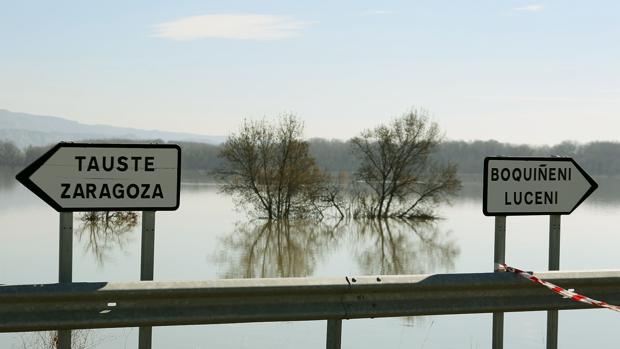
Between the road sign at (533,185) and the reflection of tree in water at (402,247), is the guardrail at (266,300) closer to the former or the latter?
the road sign at (533,185)

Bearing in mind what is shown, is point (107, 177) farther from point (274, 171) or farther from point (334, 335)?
point (274, 171)

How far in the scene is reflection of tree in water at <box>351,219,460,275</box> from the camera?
34.7 metres

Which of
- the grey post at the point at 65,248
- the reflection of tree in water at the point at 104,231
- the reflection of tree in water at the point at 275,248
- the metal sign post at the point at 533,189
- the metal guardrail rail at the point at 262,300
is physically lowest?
the reflection of tree in water at the point at 275,248

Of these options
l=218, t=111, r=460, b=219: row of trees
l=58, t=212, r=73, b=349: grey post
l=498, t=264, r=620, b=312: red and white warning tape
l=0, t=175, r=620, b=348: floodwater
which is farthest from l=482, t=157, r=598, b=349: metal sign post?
l=218, t=111, r=460, b=219: row of trees

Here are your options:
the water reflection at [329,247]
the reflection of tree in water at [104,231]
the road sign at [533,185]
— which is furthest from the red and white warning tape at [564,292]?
the reflection of tree in water at [104,231]

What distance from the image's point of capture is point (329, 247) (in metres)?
43.1

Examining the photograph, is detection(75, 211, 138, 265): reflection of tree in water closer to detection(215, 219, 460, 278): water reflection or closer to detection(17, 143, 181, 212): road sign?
detection(215, 219, 460, 278): water reflection

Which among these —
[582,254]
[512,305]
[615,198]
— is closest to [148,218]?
[512,305]

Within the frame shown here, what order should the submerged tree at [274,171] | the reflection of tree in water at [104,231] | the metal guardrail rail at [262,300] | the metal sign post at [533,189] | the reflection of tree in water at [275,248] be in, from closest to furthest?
the metal guardrail rail at [262,300] → the metal sign post at [533,189] → the reflection of tree in water at [275,248] → the reflection of tree in water at [104,231] → the submerged tree at [274,171]

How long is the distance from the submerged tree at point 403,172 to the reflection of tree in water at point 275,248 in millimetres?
8365

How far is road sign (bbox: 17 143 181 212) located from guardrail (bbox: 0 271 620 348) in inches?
21.8

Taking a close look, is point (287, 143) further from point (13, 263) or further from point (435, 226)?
point (13, 263)

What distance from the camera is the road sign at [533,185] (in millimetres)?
6422

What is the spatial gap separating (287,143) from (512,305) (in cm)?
5868
